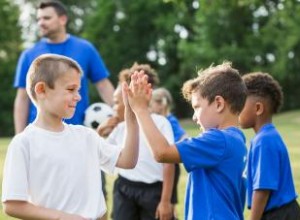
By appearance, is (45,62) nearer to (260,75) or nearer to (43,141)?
(43,141)

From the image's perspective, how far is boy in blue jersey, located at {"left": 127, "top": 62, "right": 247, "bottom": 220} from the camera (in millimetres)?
4195

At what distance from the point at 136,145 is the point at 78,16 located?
2304 inches

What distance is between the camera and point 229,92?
4.29 metres

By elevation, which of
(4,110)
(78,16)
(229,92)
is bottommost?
(4,110)

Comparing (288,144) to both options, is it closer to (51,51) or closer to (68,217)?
(51,51)

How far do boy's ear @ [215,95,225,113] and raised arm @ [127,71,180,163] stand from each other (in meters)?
0.36

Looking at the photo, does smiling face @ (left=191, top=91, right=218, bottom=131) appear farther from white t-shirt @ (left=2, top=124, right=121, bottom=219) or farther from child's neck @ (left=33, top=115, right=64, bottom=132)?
child's neck @ (left=33, top=115, right=64, bottom=132)

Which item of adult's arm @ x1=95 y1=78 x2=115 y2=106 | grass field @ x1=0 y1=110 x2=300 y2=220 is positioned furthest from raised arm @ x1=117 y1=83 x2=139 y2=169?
grass field @ x1=0 y1=110 x2=300 y2=220

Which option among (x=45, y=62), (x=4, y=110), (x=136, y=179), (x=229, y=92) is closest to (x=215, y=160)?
(x=229, y=92)

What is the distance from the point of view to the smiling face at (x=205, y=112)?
4305 mm

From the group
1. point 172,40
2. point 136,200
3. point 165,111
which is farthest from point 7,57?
point 136,200

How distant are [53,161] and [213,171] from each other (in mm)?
1041

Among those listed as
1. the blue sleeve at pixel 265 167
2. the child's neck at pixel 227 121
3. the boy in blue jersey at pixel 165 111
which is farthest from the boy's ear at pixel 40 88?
the boy in blue jersey at pixel 165 111

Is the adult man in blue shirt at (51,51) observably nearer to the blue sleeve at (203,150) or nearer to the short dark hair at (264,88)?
the short dark hair at (264,88)
